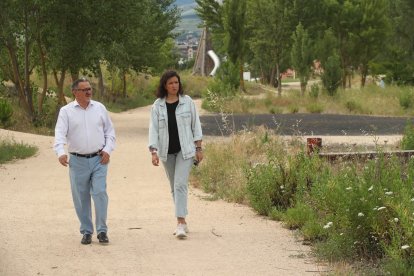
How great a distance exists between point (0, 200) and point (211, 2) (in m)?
47.4

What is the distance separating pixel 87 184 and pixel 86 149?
39cm

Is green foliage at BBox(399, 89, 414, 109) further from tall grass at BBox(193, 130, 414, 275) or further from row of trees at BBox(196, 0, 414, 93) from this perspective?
tall grass at BBox(193, 130, 414, 275)

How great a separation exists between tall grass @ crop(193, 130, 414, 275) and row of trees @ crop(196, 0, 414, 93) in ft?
113

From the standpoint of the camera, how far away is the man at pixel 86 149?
27.7 feet

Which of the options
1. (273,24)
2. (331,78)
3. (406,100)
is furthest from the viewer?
(273,24)

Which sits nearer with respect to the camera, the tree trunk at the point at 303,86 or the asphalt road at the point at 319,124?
the asphalt road at the point at 319,124

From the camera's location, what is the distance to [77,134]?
8453 millimetres

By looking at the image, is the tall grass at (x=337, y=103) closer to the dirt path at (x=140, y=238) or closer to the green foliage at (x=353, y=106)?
the green foliage at (x=353, y=106)

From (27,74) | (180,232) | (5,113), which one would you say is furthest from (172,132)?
(27,74)

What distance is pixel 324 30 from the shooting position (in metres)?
54.8

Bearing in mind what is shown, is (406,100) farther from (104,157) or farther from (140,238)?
(104,157)

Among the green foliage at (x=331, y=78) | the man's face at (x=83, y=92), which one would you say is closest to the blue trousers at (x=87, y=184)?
the man's face at (x=83, y=92)

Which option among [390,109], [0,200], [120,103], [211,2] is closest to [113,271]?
[0,200]

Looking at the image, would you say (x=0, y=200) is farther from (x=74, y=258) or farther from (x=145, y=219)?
(x=74, y=258)
